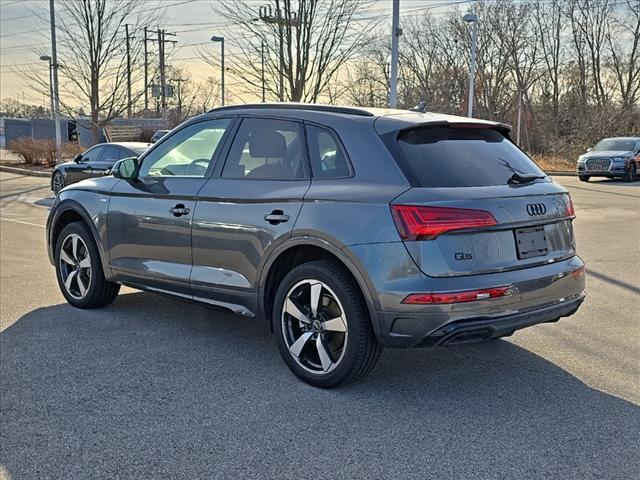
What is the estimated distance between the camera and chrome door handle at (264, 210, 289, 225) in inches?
164

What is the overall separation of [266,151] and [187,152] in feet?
2.93

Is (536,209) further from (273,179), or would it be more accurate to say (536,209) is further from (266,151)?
(266,151)

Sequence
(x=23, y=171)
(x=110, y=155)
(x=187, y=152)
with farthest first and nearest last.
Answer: (x=23, y=171)
(x=110, y=155)
(x=187, y=152)

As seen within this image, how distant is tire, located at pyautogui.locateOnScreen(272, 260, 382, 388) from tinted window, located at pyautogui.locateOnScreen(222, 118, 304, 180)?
0.70 metres

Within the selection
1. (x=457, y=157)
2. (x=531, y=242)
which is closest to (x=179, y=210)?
(x=457, y=157)

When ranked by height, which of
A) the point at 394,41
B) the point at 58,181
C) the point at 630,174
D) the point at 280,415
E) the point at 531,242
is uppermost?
the point at 394,41

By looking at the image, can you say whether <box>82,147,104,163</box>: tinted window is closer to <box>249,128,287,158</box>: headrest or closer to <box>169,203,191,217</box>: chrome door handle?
<box>169,203,191,217</box>: chrome door handle

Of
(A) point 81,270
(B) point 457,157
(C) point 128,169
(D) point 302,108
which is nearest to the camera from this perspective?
(B) point 457,157

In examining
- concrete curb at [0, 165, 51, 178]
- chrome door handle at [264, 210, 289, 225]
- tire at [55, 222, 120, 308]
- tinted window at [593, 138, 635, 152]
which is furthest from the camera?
concrete curb at [0, 165, 51, 178]

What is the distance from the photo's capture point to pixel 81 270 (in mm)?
5930

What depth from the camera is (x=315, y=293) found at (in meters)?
4.07

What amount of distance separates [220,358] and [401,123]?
2.06 metres

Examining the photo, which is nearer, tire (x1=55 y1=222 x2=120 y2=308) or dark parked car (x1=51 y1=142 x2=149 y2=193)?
tire (x1=55 y1=222 x2=120 y2=308)

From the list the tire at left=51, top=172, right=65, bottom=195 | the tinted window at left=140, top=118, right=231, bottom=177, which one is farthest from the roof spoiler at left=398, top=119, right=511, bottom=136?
the tire at left=51, top=172, right=65, bottom=195
